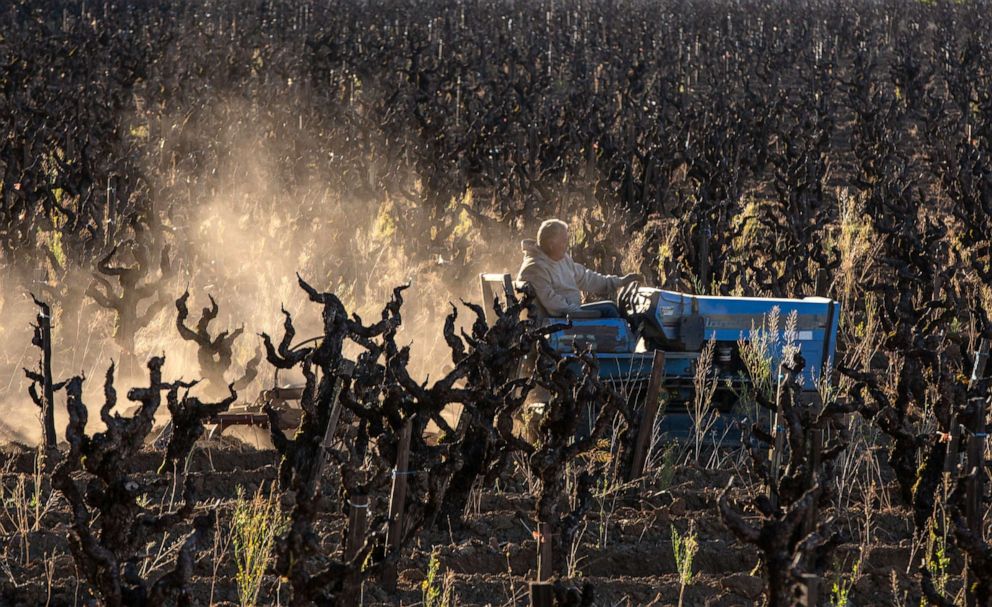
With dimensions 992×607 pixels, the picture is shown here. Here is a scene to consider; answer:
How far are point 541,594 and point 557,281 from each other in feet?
18.0

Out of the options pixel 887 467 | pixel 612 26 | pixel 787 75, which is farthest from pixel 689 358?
pixel 612 26

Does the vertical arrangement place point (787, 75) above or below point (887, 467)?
above

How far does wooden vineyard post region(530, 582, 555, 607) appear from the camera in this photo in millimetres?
4762

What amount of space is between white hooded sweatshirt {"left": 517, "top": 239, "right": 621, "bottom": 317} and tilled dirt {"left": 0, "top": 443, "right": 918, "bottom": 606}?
1.63 m

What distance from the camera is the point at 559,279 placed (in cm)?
1018

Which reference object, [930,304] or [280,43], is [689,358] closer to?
[930,304]

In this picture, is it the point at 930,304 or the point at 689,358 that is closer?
the point at 930,304

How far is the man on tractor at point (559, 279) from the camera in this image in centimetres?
982

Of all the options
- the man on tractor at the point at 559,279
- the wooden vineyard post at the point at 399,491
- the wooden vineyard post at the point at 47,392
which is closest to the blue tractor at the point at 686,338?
the man on tractor at the point at 559,279

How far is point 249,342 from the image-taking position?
12445 mm

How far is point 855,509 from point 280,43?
2560cm

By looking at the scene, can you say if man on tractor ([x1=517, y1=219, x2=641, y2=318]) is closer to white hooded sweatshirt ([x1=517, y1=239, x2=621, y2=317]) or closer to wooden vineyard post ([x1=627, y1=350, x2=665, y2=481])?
white hooded sweatshirt ([x1=517, y1=239, x2=621, y2=317])

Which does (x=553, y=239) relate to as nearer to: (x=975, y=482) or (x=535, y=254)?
(x=535, y=254)

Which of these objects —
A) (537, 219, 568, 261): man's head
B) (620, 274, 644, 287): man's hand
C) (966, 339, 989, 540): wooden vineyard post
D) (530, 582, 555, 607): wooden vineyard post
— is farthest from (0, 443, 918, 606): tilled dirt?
(537, 219, 568, 261): man's head
